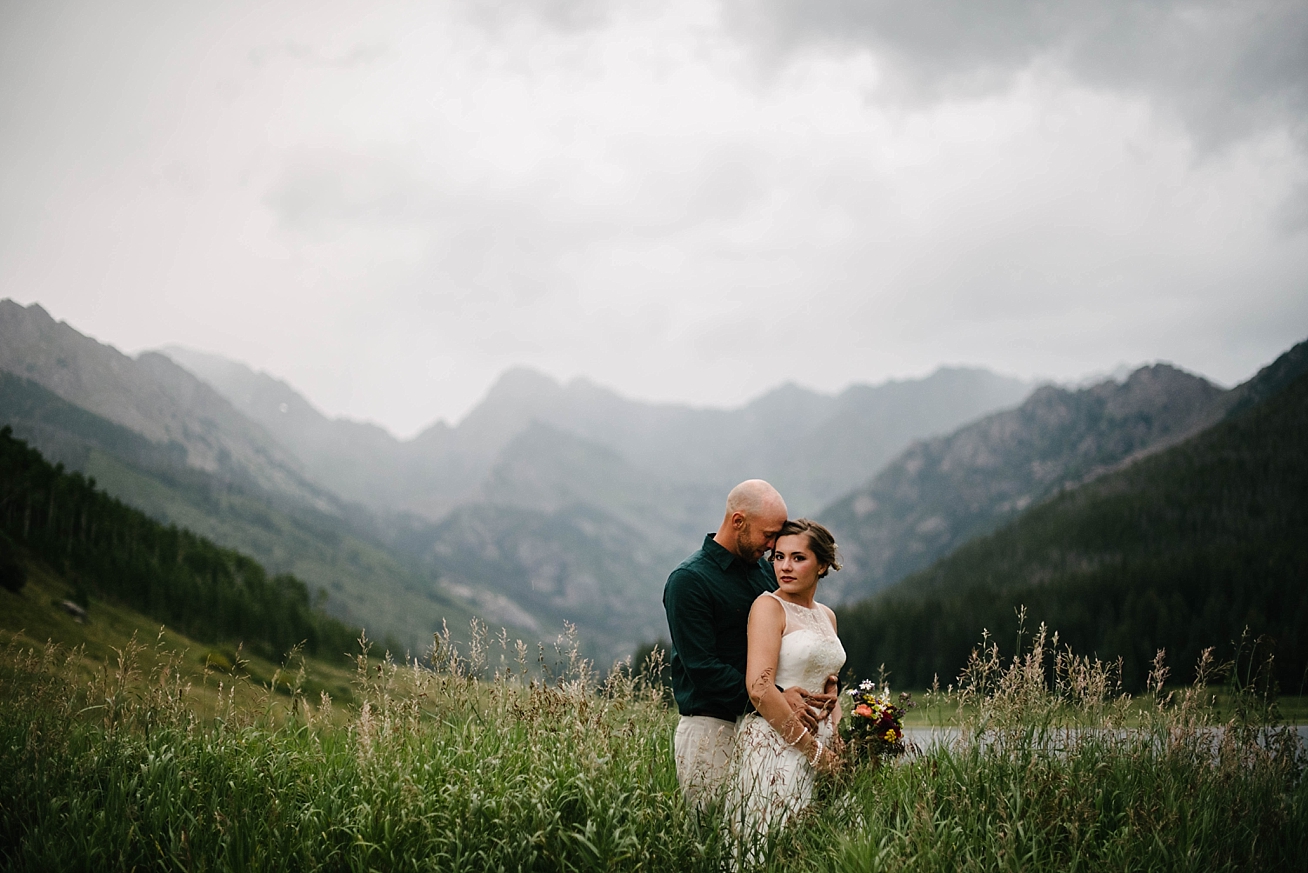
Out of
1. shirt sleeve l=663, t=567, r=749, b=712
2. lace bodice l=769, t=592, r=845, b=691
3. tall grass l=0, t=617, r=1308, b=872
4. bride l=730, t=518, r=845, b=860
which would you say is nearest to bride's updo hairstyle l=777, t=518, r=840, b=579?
bride l=730, t=518, r=845, b=860

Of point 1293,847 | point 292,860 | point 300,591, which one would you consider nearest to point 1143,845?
point 1293,847

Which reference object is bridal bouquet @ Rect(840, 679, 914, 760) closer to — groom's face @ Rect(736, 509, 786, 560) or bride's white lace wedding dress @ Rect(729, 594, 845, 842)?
bride's white lace wedding dress @ Rect(729, 594, 845, 842)

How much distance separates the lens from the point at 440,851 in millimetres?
4922

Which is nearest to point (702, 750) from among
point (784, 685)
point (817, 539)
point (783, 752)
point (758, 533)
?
point (783, 752)

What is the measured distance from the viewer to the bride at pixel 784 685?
538 cm

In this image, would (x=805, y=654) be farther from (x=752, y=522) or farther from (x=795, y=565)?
(x=752, y=522)

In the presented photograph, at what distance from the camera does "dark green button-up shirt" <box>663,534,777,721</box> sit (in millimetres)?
5672

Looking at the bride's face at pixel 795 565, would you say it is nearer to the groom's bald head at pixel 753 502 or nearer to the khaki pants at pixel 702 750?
the groom's bald head at pixel 753 502

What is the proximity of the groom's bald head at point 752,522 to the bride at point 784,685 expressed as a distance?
126 millimetres

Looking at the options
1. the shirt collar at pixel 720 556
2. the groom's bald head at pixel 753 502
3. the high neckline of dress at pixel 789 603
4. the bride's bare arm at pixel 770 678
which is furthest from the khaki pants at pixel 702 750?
the groom's bald head at pixel 753 502

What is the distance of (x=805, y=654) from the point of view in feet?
18.4

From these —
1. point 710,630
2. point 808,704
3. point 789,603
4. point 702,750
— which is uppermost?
point 789,603

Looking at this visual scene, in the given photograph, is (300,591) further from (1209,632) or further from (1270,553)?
(1270,553)

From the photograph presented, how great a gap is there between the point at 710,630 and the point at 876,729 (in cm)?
179
